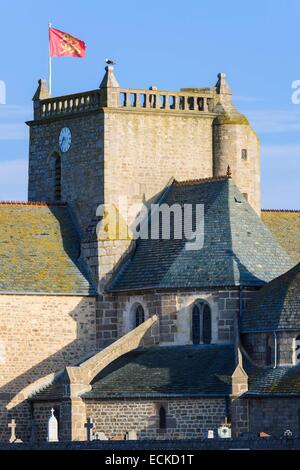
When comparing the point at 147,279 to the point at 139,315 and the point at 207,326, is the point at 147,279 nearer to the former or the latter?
the point at 139,315

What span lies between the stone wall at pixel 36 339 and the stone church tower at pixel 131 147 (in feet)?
6.65

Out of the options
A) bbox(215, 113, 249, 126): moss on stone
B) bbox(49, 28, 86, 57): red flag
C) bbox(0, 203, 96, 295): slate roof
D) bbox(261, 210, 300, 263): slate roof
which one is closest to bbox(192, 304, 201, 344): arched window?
bbox(0, 203, 96, 295): slate roof

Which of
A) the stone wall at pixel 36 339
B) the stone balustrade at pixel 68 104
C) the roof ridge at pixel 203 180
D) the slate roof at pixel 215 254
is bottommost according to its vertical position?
the stone wall at pixel 36 339

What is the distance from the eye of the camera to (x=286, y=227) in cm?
8981

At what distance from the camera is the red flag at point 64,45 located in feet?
286

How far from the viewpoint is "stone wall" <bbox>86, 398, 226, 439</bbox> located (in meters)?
76.6

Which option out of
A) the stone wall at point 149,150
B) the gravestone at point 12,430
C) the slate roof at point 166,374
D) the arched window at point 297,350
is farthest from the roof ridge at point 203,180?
the gravestone at point 12,430

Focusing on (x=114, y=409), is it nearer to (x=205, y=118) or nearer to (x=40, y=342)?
(x=40, y=342)

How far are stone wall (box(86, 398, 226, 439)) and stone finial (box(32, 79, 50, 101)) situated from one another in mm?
17131

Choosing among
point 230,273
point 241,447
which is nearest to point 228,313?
point 230,273

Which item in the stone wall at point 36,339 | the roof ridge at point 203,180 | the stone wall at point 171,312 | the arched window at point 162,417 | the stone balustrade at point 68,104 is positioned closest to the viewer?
the arched window at point 162,417

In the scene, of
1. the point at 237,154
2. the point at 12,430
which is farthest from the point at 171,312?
the point at 237,154

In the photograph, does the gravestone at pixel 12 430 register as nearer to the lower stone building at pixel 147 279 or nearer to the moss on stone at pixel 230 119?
the lower stone building at pixel 147 279

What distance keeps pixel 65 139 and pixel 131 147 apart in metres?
3.66
